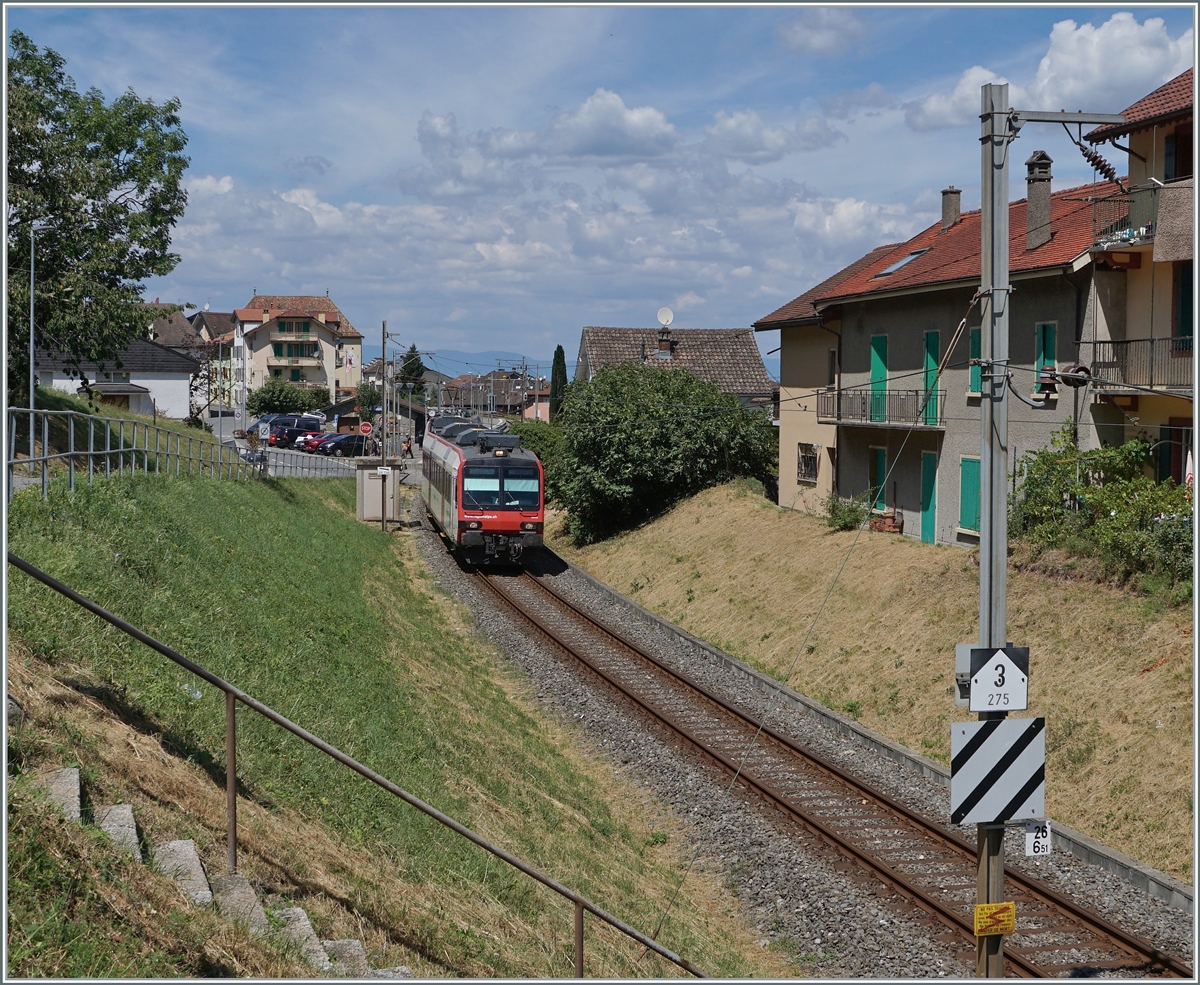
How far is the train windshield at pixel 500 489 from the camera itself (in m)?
29.8

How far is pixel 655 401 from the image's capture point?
115ft

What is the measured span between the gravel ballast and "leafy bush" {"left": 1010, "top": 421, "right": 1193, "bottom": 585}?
5.08 m

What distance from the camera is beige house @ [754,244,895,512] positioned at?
33.6 meters

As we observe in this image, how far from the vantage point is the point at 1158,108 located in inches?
768

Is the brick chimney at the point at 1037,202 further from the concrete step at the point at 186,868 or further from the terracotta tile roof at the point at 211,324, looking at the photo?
the terracotta tile roof at the point at 211,324

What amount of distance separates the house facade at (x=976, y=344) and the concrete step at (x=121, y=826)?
8128mm

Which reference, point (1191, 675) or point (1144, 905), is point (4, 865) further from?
point (1191, 675)

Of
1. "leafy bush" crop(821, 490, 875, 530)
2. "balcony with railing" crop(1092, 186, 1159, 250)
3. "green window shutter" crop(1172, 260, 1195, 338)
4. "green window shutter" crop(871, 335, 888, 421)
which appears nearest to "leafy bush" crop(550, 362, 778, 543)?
"green window shutter" crop(871, 335, 888, 421)

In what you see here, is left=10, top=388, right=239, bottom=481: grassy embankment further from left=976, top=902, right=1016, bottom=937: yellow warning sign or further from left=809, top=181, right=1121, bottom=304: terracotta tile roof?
left=809, top=181, right=1121, bottom=304: terracotta tile roof

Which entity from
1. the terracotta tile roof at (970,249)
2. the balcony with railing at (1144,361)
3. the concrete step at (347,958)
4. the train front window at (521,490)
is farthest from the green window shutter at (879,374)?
the concrete step at (347,958)

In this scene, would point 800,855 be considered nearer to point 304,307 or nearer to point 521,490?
point 521,490

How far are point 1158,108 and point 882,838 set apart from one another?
14620 millimetres

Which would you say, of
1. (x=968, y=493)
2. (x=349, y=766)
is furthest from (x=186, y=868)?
(x=968, y=493)

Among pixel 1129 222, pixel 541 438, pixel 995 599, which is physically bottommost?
pixel 995 599
